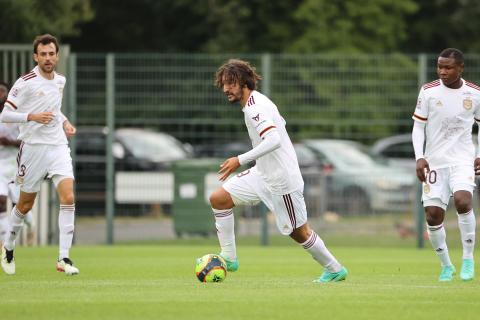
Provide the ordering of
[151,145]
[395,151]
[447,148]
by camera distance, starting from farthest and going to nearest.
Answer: [151,145] → [395,151] → [447,148]

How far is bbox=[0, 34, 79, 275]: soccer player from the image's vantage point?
14.0 metres

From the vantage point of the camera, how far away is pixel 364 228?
78.0 ft

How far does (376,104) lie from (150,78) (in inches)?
164

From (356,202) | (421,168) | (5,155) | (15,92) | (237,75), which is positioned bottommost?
(356,202)

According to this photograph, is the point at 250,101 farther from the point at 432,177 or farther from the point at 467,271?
the point at 467,271

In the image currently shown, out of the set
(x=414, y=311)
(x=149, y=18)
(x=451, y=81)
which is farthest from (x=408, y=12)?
(x=414, y=311)

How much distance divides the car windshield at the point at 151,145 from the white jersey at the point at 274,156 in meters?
14.7

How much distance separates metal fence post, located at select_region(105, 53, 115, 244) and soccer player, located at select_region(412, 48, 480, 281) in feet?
36.6

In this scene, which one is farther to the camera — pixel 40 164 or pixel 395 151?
pixel 395 151

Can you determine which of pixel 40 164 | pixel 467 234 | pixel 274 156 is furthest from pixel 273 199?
pixel 40 164

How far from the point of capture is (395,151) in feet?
84.7

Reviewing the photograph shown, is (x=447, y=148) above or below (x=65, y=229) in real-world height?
above

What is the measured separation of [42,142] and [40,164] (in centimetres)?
24

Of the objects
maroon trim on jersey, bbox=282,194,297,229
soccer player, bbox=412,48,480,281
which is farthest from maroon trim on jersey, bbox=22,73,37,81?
soccer player, bbox=412,48,480,281
